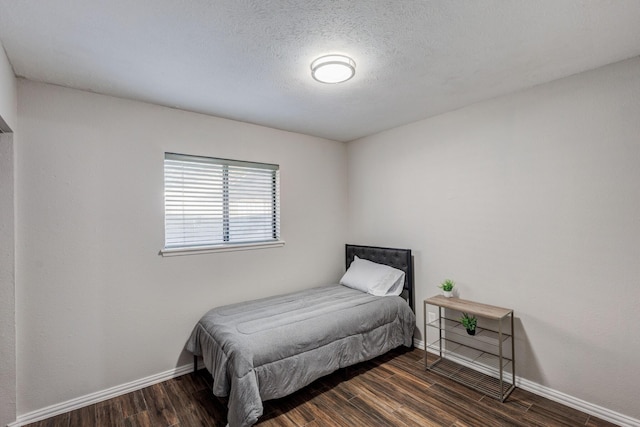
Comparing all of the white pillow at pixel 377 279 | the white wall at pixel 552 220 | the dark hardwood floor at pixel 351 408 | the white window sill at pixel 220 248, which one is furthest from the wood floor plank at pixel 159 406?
the white wall at pixel 552 220

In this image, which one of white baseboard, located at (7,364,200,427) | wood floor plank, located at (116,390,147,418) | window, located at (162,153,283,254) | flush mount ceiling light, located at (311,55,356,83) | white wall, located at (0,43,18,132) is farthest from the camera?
window, located at (162,153,283,254)

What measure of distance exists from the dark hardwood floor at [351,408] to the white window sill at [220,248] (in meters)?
1.13

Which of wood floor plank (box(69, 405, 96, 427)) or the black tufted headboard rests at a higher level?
the black tufted headboard

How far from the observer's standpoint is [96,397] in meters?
2.30

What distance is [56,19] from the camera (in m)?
1.49

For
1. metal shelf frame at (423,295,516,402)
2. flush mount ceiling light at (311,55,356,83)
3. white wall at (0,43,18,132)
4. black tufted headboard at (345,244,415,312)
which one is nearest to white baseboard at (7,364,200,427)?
white wall at (0,43,18,132)

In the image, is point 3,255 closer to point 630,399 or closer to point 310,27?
point 310,27

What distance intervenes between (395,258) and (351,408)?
1631 mm

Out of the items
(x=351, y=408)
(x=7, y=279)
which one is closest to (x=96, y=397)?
(x=7, y=279)

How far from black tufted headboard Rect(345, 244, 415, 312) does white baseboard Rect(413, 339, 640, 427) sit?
0.99 m

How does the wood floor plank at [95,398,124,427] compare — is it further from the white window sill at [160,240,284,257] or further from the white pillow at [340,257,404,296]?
the white pillow at [340,257,404,296]

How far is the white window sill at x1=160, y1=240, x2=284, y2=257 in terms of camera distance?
2665 millimetres

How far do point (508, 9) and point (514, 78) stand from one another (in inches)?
35.9

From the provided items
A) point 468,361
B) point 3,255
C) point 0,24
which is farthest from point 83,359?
point 468,361
